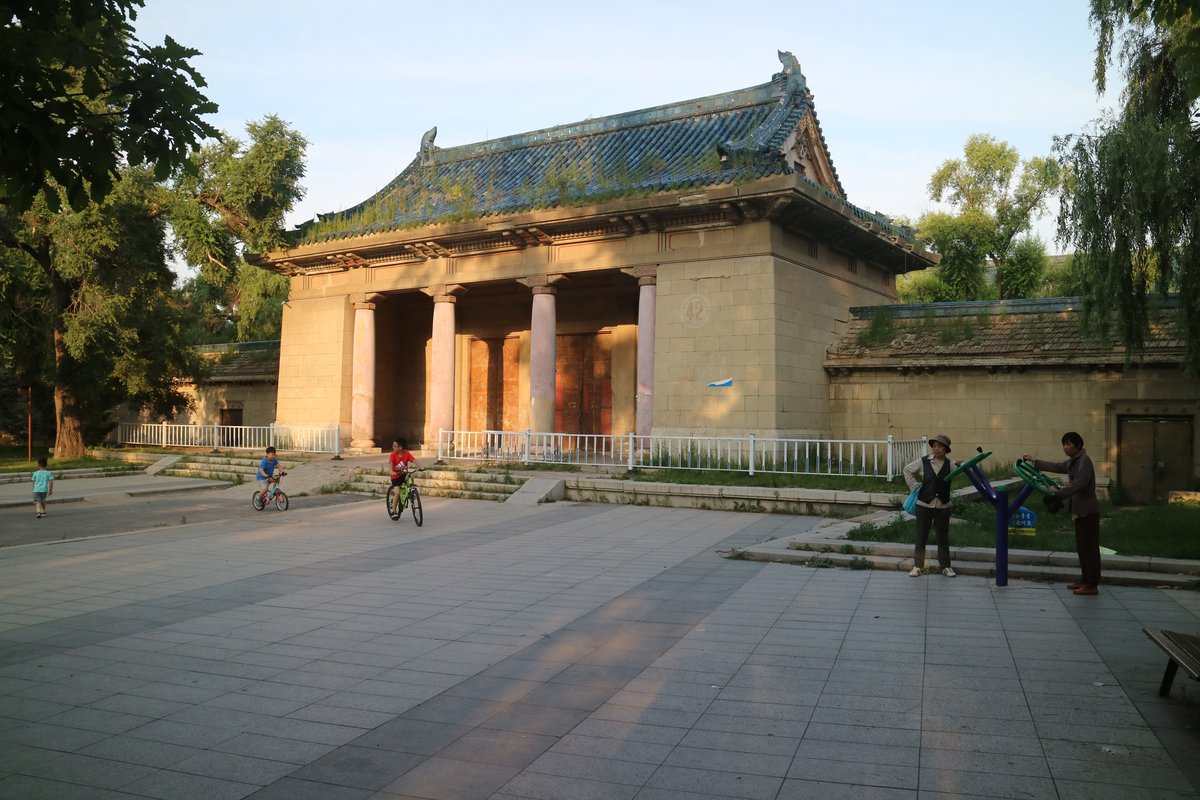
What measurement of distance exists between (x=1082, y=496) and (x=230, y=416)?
25422 mm

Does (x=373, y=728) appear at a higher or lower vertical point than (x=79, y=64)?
lower

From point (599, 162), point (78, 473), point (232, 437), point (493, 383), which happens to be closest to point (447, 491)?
point (493, 383)

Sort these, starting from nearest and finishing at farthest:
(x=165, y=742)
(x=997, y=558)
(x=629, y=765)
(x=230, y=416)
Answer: (x=629, y=765) → (x=165, y=742) → (x=997, y=558) → (x=230, y=416)

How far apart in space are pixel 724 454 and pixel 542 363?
4.69 metres

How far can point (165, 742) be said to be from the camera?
4.19 metres

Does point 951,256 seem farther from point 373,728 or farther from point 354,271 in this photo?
point 373,728

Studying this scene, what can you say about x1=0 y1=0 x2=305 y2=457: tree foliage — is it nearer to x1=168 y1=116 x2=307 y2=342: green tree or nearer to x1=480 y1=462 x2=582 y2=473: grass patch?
x1=168 y1=116 x2=307 y2=342: green tree

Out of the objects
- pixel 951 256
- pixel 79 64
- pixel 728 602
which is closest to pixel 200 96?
pixel 79 64

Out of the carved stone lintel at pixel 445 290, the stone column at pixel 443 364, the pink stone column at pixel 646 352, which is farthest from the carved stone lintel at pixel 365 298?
the pink stone column at pixel 646 352

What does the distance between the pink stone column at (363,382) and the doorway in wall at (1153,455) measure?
16551 millimetres

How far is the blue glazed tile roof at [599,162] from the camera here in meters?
17.7

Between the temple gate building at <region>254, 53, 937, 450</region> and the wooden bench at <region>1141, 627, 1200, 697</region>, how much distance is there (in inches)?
470

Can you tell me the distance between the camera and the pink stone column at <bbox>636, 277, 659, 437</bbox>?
18109 mm

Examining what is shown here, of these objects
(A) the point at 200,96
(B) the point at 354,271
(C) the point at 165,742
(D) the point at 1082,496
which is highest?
(B) the point at 354,271
